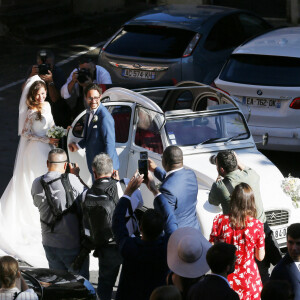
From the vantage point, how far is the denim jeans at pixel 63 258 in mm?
8047

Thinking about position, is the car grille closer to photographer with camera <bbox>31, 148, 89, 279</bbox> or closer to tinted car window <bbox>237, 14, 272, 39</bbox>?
photographer with camera <bbox>31, 148, 89, 279</bbox>

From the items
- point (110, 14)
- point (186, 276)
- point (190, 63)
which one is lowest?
point (110, 14)

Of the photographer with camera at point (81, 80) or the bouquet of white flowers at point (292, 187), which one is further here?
the photographer with camera at point (81, 80)

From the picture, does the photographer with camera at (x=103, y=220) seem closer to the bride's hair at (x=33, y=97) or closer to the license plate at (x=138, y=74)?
the bride's hair at (x=33, y=97)

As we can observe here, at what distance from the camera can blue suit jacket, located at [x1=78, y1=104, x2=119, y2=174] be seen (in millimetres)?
9758

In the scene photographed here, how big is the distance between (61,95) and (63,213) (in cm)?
420

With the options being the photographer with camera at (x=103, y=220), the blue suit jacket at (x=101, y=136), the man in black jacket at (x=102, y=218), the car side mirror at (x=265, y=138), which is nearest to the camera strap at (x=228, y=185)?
the photographer with camera at (x=103, y=220)

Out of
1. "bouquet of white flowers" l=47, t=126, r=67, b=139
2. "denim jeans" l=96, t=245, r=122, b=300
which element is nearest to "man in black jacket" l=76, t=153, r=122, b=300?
"denim jeans" l=96, t=245, r=122, b=300

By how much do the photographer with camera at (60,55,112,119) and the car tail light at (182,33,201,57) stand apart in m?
2.06

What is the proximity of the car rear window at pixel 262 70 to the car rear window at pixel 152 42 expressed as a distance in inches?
58.2

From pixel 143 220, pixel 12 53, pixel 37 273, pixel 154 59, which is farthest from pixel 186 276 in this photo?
pixel 12 53

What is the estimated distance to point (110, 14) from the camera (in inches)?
903

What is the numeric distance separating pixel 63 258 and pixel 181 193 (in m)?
1.27

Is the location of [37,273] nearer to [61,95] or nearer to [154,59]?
[61,95]
